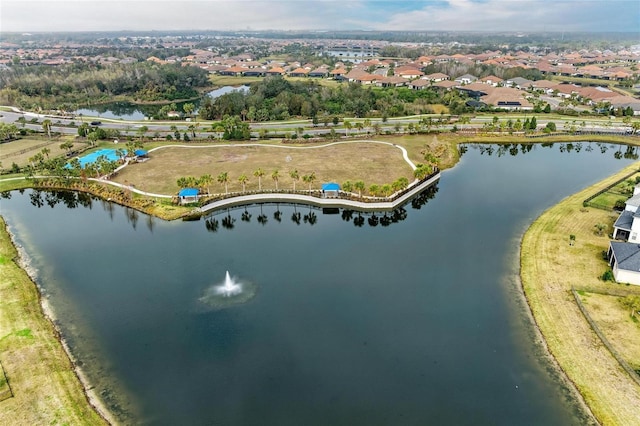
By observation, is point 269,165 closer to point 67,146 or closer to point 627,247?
point 67,146

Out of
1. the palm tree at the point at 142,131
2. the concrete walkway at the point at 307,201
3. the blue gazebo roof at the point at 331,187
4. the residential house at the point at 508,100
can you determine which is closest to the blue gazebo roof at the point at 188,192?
the concrete walkway at the point at 307,201

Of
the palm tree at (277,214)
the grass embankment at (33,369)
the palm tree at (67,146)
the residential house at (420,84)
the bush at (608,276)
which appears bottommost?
the grass embankment at (33,369)

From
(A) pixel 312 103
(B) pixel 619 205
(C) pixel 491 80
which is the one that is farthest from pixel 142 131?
(C) pixel 491 80

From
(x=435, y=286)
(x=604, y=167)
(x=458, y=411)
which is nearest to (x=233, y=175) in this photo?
(x=435, y=286)

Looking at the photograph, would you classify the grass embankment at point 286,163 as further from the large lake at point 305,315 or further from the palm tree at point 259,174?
the large lake at point 305,315

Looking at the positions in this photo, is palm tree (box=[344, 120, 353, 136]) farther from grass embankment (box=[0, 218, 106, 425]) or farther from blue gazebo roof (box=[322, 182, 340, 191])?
grass embankment (box=[0, 218, 106, 425])

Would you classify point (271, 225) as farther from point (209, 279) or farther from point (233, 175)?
point (233, 175)
